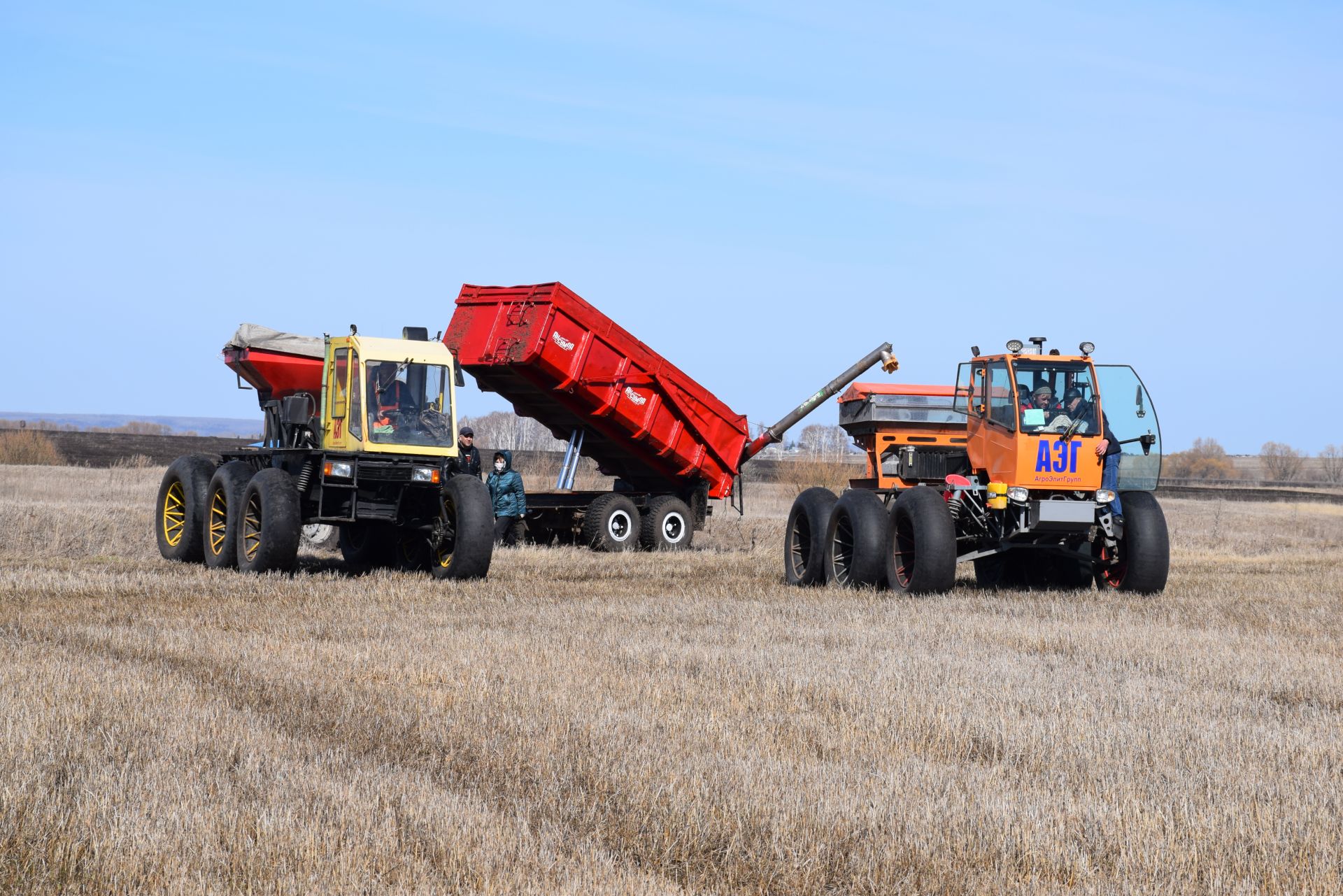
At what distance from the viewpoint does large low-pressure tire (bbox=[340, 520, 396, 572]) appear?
16969 millimetres

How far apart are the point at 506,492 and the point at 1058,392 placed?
7142 mm

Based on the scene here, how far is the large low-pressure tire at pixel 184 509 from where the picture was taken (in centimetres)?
1684

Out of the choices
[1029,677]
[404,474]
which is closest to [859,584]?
[404,474]

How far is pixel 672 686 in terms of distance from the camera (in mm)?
8359

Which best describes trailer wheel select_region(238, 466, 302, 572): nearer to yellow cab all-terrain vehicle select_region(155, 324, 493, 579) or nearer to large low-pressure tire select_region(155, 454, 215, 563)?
yellow cab all-terrain vehicle select_region(155, 324, 493, 579)

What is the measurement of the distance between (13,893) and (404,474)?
10704 millimetres

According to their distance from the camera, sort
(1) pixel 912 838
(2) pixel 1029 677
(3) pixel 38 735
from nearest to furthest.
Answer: (1) pixel 912 838, (3) pixel 38 735, (2) pixel 1029 677

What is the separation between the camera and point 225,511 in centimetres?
1656

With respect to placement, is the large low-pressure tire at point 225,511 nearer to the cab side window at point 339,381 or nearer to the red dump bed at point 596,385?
the cab side window at point 339,381

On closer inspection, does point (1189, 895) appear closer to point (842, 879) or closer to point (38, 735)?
point (842, 879)

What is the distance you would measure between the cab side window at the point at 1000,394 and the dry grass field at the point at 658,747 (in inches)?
86.7

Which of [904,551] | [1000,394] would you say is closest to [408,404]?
[904,551]

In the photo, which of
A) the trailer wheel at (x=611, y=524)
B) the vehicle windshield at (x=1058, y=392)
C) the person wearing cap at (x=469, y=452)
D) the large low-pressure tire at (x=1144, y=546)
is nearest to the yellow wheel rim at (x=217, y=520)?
the person wearing cap at (x=469, y=452)

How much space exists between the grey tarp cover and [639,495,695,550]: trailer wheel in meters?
5.66
